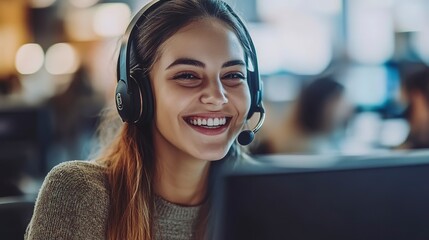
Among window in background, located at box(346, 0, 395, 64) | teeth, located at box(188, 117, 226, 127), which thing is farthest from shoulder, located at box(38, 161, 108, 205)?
window in background, located at box(346, 0, 395, 64)

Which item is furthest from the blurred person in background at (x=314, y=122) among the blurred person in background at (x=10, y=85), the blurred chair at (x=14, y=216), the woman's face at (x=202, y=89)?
the blurred person in background at (x=10, y=85)

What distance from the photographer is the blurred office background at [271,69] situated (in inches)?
128

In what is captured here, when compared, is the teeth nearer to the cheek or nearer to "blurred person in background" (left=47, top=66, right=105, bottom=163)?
the cheek

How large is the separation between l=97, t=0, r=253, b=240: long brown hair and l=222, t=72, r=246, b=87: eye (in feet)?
0.23

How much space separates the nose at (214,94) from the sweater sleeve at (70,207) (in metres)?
0.25

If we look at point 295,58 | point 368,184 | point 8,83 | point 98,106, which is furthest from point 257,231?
point 8,83

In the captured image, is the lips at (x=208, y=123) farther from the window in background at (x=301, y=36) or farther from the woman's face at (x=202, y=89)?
the window in background at (x=301, y=36)

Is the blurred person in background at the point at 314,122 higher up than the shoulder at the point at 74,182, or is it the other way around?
the shoulder at the point at 74,182

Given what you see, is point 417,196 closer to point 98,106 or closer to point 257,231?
point 257,231

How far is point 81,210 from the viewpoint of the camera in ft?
3.76

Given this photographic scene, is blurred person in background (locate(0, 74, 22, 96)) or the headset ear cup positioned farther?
blurred person in background (locate(0, 74, 22, 96))

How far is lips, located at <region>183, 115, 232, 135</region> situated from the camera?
1109 mm

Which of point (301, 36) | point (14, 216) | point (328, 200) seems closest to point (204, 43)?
point (328, 200)

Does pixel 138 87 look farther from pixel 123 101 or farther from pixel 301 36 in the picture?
pixel 301 36
